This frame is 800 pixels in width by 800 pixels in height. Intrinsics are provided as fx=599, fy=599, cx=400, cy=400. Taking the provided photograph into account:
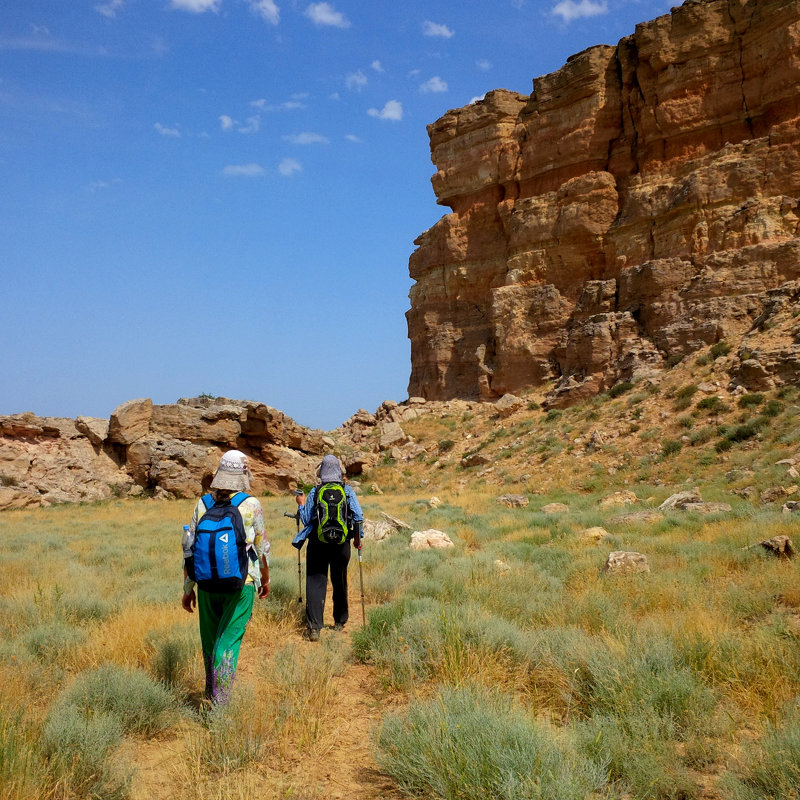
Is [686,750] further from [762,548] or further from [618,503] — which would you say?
[618,503]

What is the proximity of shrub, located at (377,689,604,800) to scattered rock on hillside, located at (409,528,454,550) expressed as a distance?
6.57m

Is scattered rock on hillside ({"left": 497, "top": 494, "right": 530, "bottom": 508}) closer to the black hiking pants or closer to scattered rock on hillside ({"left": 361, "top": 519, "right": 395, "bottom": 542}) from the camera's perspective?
scattered rock on hillside ({"left": 361, "top": 519, "right": 395, "bottom": 542})

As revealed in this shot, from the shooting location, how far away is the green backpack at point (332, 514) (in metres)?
6.07

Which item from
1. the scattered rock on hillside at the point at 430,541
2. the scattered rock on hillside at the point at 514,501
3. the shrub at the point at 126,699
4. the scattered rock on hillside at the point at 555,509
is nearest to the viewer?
the shrub at the point at 126,699

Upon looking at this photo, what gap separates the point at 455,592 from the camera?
259 inches

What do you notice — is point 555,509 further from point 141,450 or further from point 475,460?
point 141,450

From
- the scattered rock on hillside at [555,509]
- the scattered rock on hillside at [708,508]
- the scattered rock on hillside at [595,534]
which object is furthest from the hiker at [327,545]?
the scattered rock on hillside at [555,509]

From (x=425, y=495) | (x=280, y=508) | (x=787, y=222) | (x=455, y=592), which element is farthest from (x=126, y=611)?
(x=787, y=222)

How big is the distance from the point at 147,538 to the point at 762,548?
10.8m

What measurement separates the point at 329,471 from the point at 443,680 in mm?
2576

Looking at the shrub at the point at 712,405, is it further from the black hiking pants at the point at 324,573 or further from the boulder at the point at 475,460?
the black hiking pants at the point at 324,573

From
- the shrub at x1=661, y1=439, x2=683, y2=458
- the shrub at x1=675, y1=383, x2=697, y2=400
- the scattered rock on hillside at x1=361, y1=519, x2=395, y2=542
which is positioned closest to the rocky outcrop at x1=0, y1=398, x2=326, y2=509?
the scattered rock on hillside at x1=361, y1=519, x2=395, y2=542

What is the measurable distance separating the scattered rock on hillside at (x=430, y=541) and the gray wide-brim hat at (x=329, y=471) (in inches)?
157

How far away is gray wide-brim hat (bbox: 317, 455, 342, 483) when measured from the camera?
6285 millimetres
